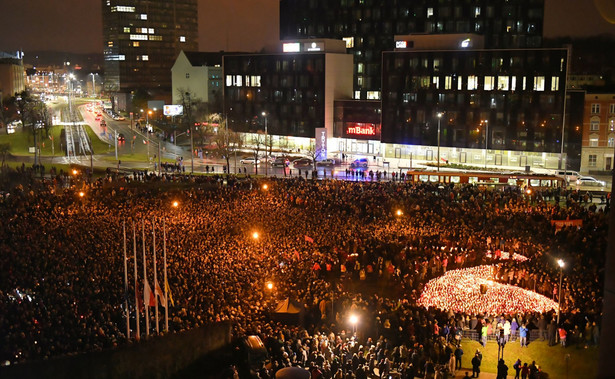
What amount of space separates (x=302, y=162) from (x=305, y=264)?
40.0 metres

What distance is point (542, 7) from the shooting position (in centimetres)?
8238

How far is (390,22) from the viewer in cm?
8988

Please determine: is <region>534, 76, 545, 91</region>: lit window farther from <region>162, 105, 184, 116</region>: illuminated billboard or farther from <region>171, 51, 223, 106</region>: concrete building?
<region>162, 105, 184, 116</region>: illuminated billboard

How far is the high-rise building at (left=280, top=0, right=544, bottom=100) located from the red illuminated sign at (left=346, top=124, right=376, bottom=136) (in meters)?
16.4

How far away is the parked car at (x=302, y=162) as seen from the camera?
206 feet

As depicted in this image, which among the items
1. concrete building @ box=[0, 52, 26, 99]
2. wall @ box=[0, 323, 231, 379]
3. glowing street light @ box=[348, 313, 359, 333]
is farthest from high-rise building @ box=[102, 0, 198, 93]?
wall @ box=[0, 323, 231, 379]

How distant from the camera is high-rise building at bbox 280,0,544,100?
272ft

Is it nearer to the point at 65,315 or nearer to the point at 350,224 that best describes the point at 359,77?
the point at 350,224

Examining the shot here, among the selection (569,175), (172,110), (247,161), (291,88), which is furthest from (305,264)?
(172,110)

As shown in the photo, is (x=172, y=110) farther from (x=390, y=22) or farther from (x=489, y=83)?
(x=489, y=83)

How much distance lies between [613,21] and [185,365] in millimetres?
14677

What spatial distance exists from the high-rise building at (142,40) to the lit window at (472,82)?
127577 millimetres

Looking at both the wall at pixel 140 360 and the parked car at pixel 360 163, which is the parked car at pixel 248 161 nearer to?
the parked car at pixel 360 163

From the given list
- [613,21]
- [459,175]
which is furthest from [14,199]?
[613,21]
